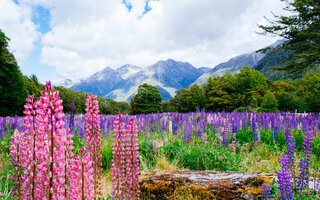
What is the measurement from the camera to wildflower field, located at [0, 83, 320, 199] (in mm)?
1210

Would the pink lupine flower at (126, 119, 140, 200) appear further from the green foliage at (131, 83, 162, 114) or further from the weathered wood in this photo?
the green foliage at (131, 83, 162, 114)

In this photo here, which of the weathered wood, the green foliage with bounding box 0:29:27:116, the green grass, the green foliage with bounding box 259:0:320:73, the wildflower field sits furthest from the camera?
the green foliage with bounding box 0:29:27:116

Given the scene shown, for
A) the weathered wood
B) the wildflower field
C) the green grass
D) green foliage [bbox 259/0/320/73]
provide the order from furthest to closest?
green foliage [bbox 259/0/320/73] < the green grass < the weathered wood < the wildflower field

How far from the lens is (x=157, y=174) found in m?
3.79

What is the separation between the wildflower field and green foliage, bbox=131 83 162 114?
1868 inches

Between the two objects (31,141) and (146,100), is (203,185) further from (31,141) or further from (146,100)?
(146,100)

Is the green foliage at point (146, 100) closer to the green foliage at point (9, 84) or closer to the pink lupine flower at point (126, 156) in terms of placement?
the green foliage at point (9, 84)

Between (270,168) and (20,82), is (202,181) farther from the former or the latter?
(20,82)

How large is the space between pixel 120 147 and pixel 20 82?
1297 inches

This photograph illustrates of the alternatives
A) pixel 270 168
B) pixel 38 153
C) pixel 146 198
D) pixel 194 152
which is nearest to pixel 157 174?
pixel 146 198

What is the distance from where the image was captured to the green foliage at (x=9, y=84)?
2634cm

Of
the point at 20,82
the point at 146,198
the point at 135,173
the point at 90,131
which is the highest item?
the point at 20,82

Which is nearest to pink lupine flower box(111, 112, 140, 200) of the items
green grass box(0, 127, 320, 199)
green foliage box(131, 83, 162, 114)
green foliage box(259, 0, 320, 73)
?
green grass box(0, 127, 320, 199)

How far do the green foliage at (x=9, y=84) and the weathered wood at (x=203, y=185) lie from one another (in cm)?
3043
